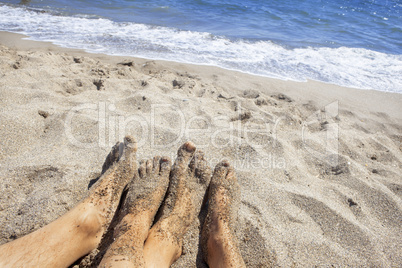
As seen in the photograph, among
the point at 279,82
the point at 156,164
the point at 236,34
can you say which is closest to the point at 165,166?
the point at 156,164

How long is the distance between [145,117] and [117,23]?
516 centimetres

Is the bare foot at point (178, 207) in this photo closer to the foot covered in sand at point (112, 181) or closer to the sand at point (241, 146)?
the sand at point (241, 146)

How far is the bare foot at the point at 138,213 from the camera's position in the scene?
1.31 meters

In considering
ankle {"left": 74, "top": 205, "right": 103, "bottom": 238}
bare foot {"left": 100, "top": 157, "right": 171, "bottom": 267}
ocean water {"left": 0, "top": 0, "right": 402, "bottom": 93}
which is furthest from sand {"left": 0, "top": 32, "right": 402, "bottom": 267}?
ocean water {"left": 0, "top": 0, "right": 402, "bottom": 93}

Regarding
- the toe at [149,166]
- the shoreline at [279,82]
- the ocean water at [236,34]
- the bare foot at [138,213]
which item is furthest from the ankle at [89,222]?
the ocean water at [236,34]

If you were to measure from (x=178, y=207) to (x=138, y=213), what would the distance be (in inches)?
10.9

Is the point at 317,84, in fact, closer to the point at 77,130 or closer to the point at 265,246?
the point at 265,246

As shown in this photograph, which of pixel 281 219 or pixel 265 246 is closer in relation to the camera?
pixel 265 246

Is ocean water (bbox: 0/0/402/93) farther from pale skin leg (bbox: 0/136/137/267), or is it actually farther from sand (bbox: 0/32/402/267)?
pale skin leg (bbox: 0/136/137/267)

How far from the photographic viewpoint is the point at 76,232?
1.47 m

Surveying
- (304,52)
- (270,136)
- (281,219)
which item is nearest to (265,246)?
(281,219)

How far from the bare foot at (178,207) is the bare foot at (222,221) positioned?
0.35 feet

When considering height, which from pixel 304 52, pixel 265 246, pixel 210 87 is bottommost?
pixel 265 246

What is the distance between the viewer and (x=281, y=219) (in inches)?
72.1
